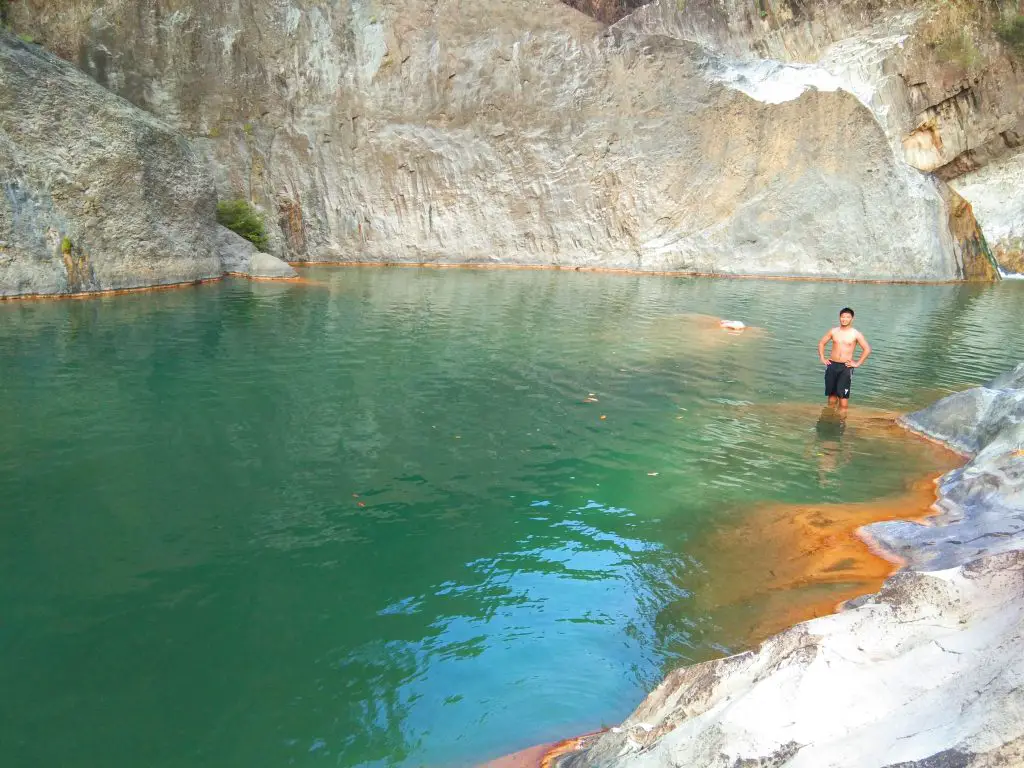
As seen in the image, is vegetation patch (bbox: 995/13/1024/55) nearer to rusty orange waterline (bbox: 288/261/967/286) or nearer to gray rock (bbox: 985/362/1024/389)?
rusty orange waterline (bbox: 288/261/967/286)

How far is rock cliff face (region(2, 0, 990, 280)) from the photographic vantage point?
34.4 m

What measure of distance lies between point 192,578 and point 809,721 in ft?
15.6

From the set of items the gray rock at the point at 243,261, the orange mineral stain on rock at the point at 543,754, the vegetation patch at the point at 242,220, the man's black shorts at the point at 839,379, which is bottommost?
the orange mineral stain on rock at the point at 543,754

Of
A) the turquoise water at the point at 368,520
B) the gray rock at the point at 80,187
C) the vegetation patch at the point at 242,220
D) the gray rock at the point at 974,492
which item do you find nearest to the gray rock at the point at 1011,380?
the gray rock at the point at 974,492

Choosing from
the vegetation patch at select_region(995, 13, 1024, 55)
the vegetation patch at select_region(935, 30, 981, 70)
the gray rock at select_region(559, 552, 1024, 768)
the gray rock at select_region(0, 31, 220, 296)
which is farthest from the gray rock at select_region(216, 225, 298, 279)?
the vegetation patch at select_region(995, 13, 1024, 55)

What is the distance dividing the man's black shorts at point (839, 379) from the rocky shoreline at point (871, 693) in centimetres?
844

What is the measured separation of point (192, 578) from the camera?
6180mm

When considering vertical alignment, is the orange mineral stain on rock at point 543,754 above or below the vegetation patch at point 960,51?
below

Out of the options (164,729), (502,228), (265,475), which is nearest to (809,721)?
(164,729)

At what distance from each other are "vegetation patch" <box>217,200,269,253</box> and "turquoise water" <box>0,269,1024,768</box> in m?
13.8

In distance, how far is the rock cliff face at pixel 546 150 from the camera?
3444 centimetres

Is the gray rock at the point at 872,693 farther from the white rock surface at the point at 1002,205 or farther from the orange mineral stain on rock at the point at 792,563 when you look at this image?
the white rock surface at the point at 1002,205

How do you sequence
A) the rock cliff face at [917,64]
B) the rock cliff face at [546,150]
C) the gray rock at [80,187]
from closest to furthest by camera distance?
the gray rock at [80,187] < the rock cliff face at [546,150] < the rock cliff face at [917,64]

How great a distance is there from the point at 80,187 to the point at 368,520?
17.6 m
